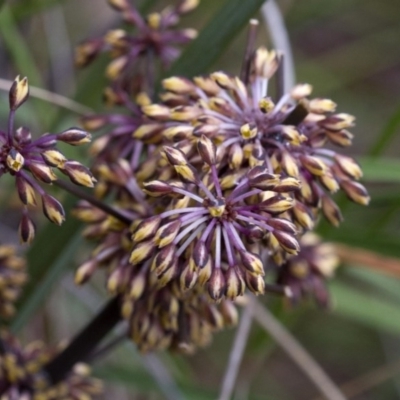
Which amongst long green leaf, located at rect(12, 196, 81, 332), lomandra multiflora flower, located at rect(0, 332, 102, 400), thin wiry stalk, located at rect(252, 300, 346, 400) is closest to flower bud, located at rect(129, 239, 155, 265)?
lomandra multiflora flower, located at rect(0, 332, 102, 400)

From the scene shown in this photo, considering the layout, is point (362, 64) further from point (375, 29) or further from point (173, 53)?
point (173, 53)

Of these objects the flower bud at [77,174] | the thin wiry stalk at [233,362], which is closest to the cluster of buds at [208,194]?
the flower bud at [77,174]

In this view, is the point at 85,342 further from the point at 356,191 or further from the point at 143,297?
the point at 356,191

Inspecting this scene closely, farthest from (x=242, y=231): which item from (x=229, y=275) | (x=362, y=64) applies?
(x=362, y=64)

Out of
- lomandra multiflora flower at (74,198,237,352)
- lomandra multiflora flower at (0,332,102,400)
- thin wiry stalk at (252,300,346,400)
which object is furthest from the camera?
thin wiry stalk at (252,300,346,400)

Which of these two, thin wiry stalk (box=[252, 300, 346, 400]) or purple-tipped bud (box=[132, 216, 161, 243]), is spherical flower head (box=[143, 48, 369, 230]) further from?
thin wiry stalk (box=[252, 300, 346, 400])

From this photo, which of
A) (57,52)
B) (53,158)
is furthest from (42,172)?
(57,52)
